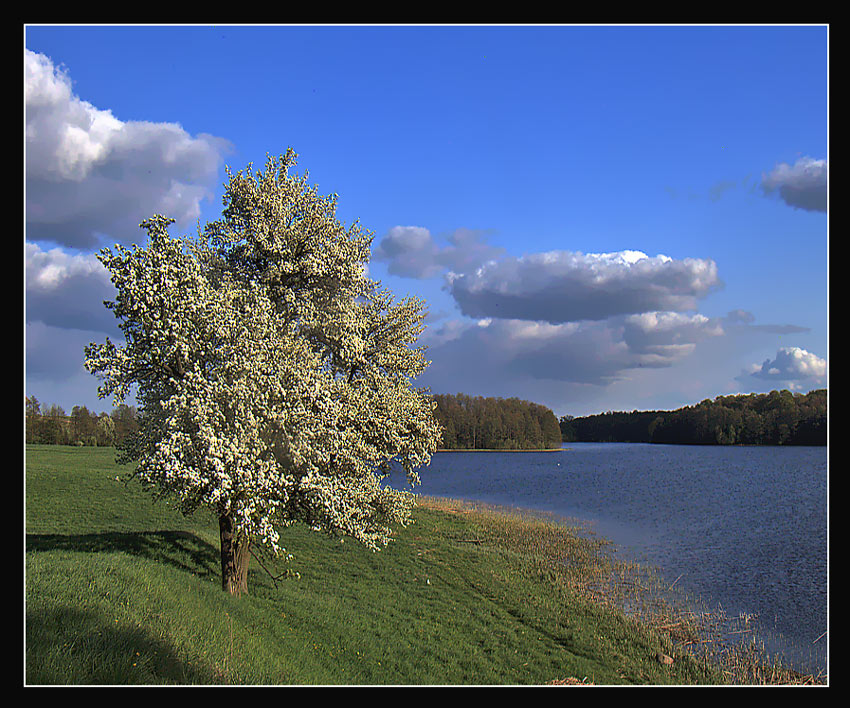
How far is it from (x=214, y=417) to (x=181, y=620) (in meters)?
5.76

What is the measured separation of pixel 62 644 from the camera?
1184cm

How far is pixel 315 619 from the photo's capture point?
62.0 ft

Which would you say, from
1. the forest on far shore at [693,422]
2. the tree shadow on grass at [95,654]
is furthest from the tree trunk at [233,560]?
the forest on far shore at [693,422]

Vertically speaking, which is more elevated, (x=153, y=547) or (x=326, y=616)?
(x=153, y=547)

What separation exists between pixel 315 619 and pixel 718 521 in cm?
3829

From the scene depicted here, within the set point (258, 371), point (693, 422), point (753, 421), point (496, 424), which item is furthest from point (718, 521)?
point (693, 422)

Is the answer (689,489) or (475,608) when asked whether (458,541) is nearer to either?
(475,608)

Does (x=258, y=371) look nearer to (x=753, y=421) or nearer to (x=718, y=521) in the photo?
(x=718, y=521)

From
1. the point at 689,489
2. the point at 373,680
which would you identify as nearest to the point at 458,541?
the point at 373,680

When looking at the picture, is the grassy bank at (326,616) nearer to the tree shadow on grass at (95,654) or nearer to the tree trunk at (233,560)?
the tree shadow on grass at (95,654)

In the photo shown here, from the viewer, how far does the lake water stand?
2569 centimetres

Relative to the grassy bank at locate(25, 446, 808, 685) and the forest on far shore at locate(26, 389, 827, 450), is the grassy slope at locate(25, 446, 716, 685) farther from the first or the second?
the forest on far shore at locate(26, 389, 827, 450)

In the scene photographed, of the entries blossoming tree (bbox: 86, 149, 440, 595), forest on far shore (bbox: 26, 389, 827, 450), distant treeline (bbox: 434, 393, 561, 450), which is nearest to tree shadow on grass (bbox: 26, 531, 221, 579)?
blossoming tree (bbox: 86, 149, 440, 595)

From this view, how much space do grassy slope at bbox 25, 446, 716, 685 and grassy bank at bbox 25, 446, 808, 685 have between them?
0.19 feet
